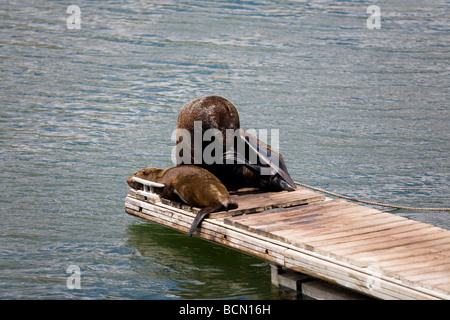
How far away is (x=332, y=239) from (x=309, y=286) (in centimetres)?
52

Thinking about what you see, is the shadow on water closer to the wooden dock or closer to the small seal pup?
the wooden dock

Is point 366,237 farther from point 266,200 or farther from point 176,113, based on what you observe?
point 176,113

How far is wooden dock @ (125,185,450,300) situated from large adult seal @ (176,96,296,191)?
0.87 ft

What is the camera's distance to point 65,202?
10477mm

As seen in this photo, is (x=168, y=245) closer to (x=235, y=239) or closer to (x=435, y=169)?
(x=235, y=239)

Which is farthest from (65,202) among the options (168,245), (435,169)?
(435,169)

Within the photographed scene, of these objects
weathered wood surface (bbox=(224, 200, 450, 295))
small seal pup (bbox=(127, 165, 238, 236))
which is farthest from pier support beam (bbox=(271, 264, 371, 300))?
small seal pup (bbox=(127, 165, 238, 236))

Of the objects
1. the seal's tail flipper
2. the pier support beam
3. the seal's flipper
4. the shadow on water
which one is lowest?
the shadow on water

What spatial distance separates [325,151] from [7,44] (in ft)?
32.9

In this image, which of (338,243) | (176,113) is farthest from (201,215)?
(176,113)

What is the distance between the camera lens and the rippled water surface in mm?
8617

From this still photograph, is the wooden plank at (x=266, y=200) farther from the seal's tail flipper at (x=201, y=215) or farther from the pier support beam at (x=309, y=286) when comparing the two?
the pier support beam at (x=309, y=286)

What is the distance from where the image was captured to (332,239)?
7402mm

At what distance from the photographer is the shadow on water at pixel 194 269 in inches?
306
